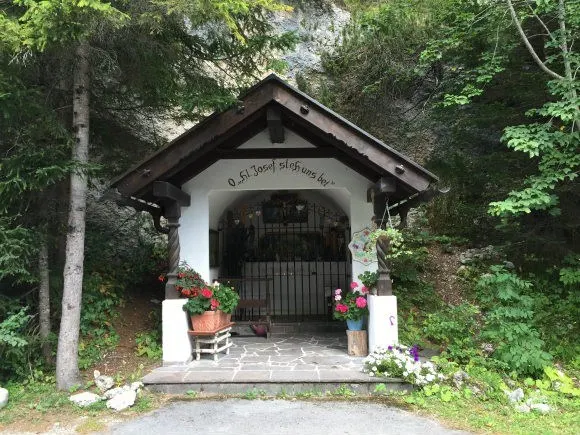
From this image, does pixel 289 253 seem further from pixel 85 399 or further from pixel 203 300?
pixel 85 399

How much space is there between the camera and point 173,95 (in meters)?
6.50

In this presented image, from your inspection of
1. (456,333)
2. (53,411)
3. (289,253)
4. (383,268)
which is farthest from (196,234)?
(456,333)

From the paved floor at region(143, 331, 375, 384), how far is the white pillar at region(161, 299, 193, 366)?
160 millimetres

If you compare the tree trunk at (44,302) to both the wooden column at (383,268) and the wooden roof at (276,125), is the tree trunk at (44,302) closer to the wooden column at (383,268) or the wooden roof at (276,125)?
the wooden roof at (276,125)

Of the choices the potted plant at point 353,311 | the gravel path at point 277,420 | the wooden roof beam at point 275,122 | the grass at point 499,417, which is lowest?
the grass at point 499,417

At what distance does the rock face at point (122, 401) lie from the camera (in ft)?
15.2

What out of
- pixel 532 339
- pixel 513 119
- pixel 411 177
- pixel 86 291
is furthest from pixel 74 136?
pixel 513 119

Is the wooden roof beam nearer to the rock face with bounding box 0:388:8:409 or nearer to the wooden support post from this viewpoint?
the wooden support post

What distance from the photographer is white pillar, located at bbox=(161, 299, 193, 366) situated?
600 cm

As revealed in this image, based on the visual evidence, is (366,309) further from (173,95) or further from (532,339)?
(173,95)

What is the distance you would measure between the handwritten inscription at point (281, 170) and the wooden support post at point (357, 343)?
2.31 m

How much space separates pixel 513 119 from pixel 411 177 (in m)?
4.29

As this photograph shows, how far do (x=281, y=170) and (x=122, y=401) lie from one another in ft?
12.8

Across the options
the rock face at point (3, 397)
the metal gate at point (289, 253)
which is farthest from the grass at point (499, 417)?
the metal gate at point (289, 253)
